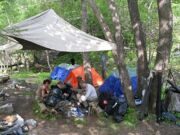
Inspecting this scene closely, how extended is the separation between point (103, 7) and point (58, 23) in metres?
7.28

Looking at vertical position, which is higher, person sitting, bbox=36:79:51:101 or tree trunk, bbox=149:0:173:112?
tree trunk, bbox=149:0:173:112

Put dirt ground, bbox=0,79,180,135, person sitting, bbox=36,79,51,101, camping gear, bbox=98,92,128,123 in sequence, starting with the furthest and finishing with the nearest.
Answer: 1. person sitting, bbox=36,79,51,101
2. camping gear, bbox=98,92,128,123
3. dirt ground, bbox=0,79,180,135

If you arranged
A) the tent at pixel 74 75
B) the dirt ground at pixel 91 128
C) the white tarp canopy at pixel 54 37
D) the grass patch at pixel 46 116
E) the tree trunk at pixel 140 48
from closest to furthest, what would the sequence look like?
the dirt ground at pixel 91 128 < the white tarp canopy at pixel 54 37 < the grass patch at pixel 46 116 < the tree trunk at pixel 140 48 < the tent at pixel 74 75

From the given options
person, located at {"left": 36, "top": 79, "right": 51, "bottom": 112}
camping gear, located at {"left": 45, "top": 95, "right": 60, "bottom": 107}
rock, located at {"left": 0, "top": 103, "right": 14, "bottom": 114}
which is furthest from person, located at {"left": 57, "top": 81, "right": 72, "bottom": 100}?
rock, located at {"left": 0, "top": 103, "right": 14, "bottom": 114}

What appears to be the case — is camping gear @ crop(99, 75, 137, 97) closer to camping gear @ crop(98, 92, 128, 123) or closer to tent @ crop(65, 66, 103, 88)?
camping gear @ crop(98, 92, 128, 123)

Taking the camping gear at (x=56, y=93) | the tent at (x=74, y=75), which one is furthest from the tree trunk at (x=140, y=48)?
the tent at (x=74, y=75)

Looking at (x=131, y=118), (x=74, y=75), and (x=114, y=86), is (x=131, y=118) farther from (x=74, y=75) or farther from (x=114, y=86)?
(x=74, y=75)

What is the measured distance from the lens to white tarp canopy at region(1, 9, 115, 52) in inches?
291

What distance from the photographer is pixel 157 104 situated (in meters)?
8.16

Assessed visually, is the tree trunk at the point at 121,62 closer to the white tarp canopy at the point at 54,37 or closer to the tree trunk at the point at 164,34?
the white tarp canopy at the point at 54,37

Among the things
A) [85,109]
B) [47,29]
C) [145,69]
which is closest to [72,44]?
[47,29]

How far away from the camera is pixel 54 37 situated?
7.75m

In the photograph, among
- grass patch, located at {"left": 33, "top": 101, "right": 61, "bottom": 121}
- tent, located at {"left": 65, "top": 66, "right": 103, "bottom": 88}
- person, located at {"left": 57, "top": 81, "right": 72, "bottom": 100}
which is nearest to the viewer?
grass patch, located at {"left": 33, "top": 101, "right": 61, "bottom": 121}

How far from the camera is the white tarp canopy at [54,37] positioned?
24.2ft
